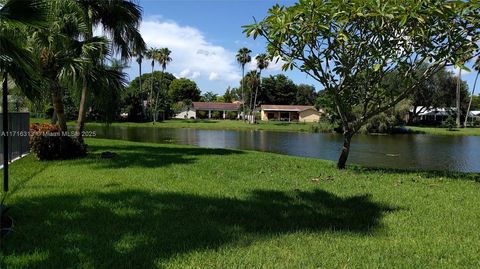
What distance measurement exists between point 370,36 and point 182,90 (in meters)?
84.2

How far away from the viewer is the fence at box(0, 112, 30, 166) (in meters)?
13.0

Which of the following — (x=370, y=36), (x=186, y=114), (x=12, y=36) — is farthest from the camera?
(x=186, y=114)

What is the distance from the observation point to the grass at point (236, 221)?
14.5 ft

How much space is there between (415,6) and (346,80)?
3.57m

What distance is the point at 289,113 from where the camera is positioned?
8500cm

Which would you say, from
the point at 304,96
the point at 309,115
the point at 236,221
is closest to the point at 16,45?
the point at 236,221

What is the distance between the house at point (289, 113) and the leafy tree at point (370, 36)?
7028cm

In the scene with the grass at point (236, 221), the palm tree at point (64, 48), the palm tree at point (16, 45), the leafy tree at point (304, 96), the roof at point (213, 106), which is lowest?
the grass at point (236, 221)

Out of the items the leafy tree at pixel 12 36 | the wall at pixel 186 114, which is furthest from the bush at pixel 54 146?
the wall at pixel 186 114

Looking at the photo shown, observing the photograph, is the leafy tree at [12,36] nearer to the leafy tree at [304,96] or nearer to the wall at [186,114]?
the wall at [186,114]

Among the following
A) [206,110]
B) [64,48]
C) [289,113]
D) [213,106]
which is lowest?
[289,113]

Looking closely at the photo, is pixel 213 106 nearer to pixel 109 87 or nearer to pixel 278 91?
pixel 278 91

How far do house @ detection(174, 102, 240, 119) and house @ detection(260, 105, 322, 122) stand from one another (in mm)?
7166

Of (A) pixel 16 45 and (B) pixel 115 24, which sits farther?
(B) pixel 115 24
